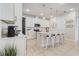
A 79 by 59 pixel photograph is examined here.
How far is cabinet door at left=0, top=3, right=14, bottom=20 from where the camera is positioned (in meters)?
2.40

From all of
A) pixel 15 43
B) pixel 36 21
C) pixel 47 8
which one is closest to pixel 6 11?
pixel 15 43

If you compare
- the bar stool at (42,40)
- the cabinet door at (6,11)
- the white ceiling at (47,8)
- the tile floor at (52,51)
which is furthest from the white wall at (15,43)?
the bar stool at (42,40)

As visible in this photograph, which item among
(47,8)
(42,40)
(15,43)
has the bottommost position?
(42,40)

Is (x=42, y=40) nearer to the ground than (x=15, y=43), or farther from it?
nearer to the ground

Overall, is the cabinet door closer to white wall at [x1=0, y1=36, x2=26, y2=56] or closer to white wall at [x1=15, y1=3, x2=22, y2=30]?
white wall at [x1=15, y1=3, x2=22, y2=30]

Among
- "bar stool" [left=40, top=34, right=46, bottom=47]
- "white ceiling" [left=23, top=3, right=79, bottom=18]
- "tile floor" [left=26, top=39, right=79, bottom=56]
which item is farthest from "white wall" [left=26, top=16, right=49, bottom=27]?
"bar stool" [left=40, top=34, right=46, bottom=47]

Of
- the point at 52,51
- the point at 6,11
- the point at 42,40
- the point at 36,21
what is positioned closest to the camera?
the point at 6,11

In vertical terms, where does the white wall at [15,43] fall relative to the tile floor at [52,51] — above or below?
above

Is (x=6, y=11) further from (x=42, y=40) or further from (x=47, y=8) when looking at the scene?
(x=42, y=40)

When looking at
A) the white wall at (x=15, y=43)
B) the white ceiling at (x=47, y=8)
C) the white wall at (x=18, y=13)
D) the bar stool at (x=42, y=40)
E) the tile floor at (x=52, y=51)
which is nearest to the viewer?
the white wall at (x=15, y=43)

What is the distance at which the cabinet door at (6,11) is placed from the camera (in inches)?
94.5

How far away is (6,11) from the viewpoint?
2449 mm

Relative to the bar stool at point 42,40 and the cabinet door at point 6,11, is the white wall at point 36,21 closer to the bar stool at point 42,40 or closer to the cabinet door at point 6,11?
the cabinet door at point 6,11

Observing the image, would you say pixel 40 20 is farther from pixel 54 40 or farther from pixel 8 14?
pixel 54 40
